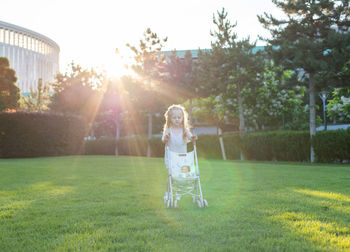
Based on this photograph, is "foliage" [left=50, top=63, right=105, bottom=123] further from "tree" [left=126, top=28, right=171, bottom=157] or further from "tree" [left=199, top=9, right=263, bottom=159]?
"tree" [left=199, top=9, right=263, bottom=159]

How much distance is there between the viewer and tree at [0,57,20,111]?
27.4m

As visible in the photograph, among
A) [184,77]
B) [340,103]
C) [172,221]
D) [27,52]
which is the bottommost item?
[172,221]

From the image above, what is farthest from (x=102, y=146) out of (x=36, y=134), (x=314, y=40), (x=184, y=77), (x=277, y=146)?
(x=314, y=40)

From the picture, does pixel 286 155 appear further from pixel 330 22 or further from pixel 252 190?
pixel 252 190

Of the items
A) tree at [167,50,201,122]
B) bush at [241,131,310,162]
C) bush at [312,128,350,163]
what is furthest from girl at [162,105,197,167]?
tree at [167,50,201,122]

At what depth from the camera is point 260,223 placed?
386 centimetres

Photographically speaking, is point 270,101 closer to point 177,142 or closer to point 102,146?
point 102,146

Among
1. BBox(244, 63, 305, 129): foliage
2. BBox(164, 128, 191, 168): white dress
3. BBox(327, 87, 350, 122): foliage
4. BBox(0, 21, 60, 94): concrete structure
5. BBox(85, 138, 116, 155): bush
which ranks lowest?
BBox(85, 138, 116, 155): bush

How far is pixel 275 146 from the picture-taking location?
19906mm

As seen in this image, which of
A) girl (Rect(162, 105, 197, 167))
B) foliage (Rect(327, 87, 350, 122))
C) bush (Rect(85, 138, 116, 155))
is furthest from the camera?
bush (Rect(85, 138, 116, 155))

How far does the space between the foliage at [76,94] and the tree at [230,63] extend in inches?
726

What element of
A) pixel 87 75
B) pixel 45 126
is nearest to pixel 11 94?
pixel 45 126

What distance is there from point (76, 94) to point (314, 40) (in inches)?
1066

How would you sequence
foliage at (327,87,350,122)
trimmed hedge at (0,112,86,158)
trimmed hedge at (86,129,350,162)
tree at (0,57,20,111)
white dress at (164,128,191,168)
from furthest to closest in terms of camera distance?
tree at (0,57,20,111), trimmed hedge at (0,112,86,158), trimmed hedge at (86,129,350,162), foliage at (327,87,350,122), white dress at (164,128,191,168)
